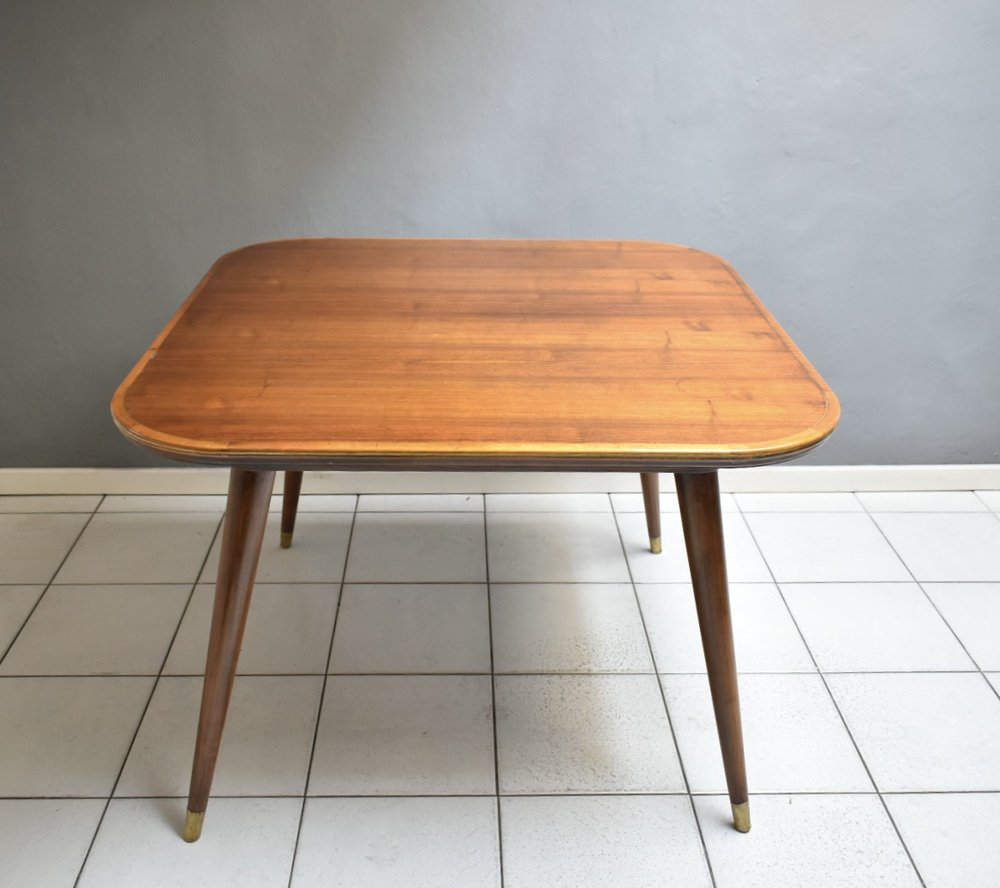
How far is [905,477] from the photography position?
2.49 metres

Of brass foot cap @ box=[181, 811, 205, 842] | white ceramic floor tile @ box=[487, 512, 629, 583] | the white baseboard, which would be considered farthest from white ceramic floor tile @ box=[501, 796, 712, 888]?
the white baseboard

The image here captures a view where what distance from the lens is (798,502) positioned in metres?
2.46

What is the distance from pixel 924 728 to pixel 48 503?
206cm

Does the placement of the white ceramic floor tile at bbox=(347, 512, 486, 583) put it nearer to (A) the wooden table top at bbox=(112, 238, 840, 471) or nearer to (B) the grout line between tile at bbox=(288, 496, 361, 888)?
(B) the grout line between tile at bbox=(288, 496, 361, 888)

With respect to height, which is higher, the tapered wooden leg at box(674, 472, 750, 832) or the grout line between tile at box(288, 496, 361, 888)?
the tapered wooden leg at box(674, 472, 750, 832)

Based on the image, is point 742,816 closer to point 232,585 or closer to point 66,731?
point 232,585

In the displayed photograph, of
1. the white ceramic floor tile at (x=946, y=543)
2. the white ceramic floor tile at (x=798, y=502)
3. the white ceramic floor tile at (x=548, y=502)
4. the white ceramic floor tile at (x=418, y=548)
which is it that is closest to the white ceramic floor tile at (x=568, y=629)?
the white ceramic floor tile at (x=418, y=548)

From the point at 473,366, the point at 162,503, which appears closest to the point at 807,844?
the point at 473,366

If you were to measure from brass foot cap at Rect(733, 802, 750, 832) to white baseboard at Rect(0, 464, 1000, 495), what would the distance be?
1.02m

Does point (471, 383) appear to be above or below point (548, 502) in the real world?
above

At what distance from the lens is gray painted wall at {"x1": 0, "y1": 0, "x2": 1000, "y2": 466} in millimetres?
1960

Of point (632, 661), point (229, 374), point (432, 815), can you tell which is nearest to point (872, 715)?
point (632, 661)

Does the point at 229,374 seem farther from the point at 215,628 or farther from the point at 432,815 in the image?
the point at 432,815

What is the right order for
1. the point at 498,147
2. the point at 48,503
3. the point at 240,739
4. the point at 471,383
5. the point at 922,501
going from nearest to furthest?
the point at 471,383, the point at 240,739, the point at 498,147, the point at 48,503, the point at 922,501
